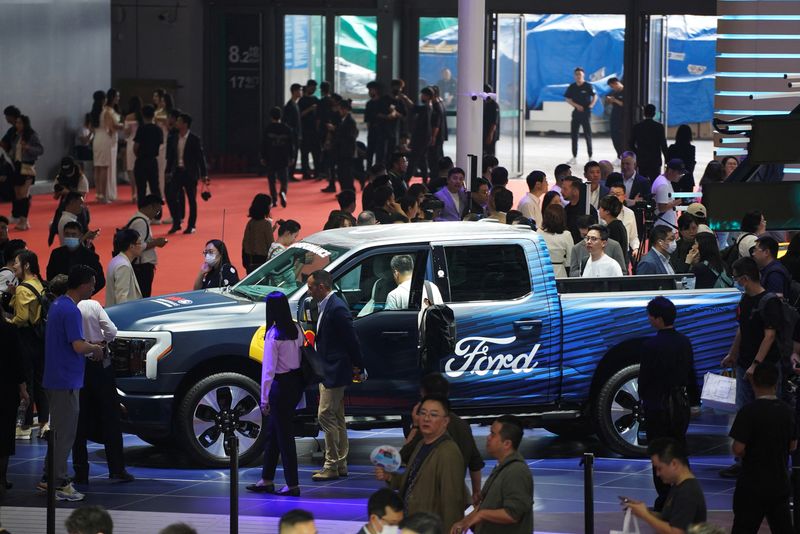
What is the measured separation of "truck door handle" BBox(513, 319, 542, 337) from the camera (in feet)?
41.0

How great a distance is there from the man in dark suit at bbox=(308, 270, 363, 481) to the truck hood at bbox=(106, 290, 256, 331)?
86 centimetres

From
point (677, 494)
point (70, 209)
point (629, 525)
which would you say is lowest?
point (629, 525)

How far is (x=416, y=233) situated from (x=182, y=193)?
41.4 ft

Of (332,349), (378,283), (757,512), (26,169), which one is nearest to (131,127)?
(26,169)

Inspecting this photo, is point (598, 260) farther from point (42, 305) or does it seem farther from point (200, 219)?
point (200, 219)

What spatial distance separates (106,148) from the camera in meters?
29.0

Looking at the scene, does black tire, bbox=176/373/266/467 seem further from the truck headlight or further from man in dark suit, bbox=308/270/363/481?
man in dark suit, bbox=308/270/363/481

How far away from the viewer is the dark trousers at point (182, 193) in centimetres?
2422

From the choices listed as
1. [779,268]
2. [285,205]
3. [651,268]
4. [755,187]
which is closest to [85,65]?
[285,205]

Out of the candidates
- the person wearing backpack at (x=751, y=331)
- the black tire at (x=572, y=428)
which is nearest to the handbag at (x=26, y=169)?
the black tire at (x=572, y=428)

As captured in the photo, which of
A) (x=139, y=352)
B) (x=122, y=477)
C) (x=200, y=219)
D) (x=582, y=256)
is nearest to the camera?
(x=122, y=477)

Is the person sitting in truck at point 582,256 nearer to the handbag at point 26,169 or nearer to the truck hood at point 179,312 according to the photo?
the truck hood at point 179,312

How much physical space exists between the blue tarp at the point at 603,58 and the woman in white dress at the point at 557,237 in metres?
25.8

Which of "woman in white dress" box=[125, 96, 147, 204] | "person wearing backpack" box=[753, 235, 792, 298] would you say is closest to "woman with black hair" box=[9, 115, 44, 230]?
"woman in white dress" box=[125, 96, 147, 204]
